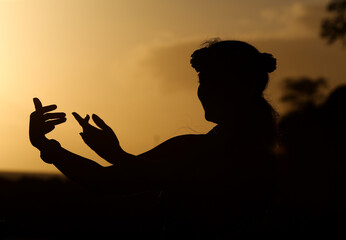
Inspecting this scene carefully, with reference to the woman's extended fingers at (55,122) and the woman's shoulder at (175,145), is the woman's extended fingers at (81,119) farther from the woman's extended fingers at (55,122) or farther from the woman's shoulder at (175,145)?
the woman's shoulder at (175,145)

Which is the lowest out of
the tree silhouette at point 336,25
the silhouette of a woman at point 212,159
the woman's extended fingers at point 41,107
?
the silhouette of a woman at point 212,159

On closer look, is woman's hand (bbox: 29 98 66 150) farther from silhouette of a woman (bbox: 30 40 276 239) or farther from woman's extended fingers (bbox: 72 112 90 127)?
woman's extended fingers (bbox: 72 112 90 127)

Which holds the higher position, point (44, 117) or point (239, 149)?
point (44, 117)

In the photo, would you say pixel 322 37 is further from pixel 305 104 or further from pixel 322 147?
pixel 305 104

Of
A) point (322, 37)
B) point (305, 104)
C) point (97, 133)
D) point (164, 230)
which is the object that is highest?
point (305, 104)

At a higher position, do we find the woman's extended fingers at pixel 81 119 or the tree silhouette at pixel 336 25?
the tree silhouette at pixel 336 25

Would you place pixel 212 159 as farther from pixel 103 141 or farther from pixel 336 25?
pixel 336 25

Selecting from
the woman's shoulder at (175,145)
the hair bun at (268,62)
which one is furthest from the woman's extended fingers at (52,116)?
the hair bun at (268,62)

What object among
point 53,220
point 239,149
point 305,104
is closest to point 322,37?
point 53,220

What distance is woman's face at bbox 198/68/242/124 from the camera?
107 inches

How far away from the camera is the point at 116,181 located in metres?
2.64

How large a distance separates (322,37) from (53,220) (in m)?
16.9

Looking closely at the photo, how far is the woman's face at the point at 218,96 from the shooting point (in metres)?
2.73

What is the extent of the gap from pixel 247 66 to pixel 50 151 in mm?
1116
